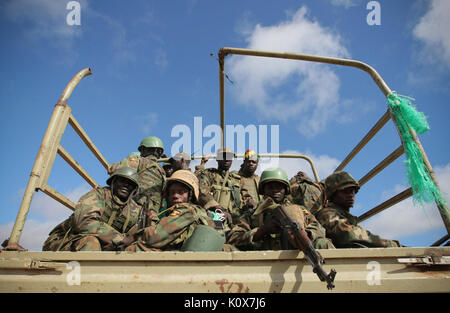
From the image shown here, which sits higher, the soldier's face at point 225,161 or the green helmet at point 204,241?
the soldier's face at point 225,161

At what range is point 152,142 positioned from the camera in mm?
5719

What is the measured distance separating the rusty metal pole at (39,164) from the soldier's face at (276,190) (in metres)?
2.27

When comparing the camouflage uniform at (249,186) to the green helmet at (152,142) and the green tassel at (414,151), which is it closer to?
the green helmet at (152,142)

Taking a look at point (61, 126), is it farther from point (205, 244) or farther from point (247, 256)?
point (247, 256)

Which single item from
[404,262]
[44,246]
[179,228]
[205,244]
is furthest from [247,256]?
[44,246]

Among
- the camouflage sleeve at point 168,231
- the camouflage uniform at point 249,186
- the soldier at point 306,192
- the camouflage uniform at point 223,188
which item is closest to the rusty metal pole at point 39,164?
the camouflage sleeve at point 168,231

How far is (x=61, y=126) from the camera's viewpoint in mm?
2299

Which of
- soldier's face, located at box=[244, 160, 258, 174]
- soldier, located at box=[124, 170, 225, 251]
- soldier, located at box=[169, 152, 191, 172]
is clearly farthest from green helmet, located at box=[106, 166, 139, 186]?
soldier's face, located at box=[244, 160, 258, 174]

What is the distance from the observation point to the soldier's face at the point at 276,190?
3.24 m

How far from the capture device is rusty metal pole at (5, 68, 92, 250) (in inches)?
74.1

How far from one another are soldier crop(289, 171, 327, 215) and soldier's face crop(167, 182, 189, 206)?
2.13 metres

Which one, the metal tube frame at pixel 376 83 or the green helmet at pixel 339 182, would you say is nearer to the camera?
the metal tube frame at pixel 376 83

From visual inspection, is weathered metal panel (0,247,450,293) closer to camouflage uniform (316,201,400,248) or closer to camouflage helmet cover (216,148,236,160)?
camouflage uniform (316,201,400,248)

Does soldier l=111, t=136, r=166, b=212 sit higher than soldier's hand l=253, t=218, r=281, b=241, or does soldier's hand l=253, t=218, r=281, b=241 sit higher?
soldier l=111, t=136, r=166, b=212
